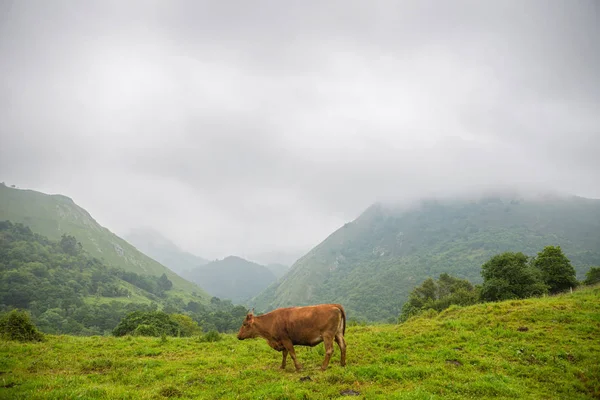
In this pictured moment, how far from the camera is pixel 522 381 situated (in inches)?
429

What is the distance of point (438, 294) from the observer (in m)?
77.8

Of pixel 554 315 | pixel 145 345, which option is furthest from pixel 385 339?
pixel 145 345

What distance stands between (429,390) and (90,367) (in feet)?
52.1

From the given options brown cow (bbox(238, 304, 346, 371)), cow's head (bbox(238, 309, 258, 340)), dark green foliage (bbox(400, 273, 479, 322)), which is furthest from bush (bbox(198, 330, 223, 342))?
dark green foliage (bbox(400, 273, 479, 322))

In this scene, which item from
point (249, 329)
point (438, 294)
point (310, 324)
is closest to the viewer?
point (310, 324)

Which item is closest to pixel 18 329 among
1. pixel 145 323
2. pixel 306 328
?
pixel 306 328

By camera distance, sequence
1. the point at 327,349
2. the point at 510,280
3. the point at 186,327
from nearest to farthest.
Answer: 1. the point at 327,349
2. the point at 510,280
3. the point at 186,327

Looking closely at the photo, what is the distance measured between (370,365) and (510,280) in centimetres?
4237

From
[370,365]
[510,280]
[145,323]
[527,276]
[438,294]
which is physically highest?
[370,365]

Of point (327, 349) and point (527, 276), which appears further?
point (527, 276)

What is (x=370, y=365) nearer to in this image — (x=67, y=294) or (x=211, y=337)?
(x=211, y=337)

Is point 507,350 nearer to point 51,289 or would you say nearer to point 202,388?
point 202,388

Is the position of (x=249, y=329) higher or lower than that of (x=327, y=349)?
higher

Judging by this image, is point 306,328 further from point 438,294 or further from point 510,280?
point 438,294
